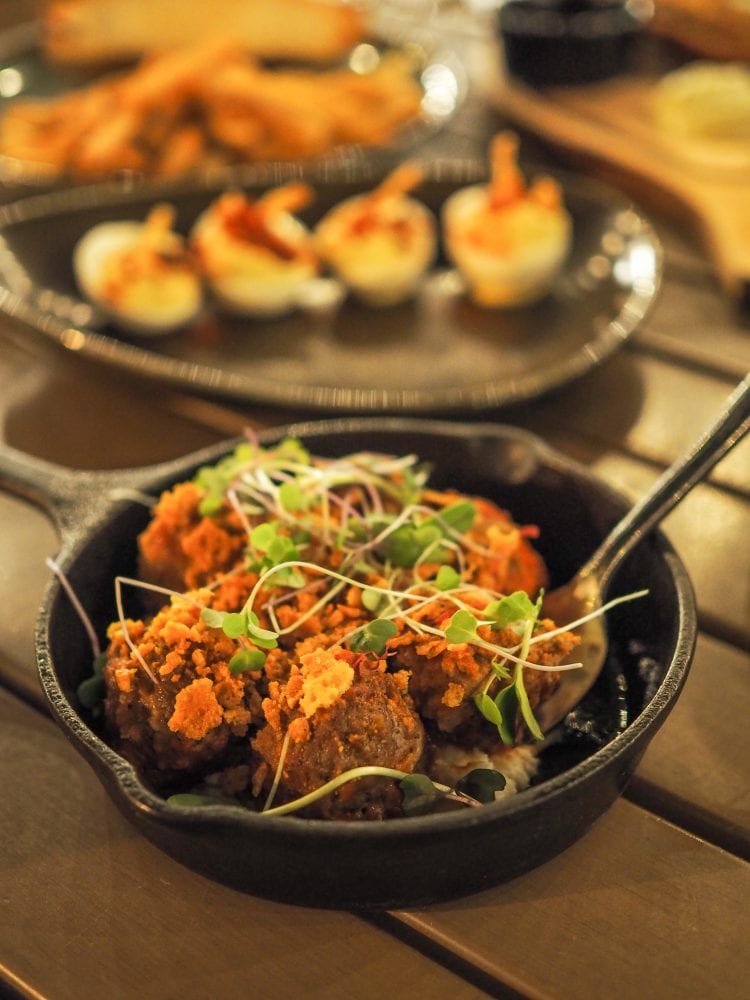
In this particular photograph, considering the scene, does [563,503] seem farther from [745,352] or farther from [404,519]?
[745,352]

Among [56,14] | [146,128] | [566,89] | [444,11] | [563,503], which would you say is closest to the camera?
[563,503]

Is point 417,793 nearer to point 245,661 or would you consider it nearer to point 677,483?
point 245,661

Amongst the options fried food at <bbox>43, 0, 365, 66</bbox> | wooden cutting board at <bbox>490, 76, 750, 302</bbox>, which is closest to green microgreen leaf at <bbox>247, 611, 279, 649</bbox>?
wooden cutting board at <bbox>490, 76, 750, 302</bbox>

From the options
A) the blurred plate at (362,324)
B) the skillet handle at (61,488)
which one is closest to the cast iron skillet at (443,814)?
the skillet handle at (61,488)

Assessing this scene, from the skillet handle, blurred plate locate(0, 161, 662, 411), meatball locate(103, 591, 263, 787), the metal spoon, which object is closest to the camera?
meatball locate(103, 591, 263, 787)

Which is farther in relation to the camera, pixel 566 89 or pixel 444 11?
pixel 444 11

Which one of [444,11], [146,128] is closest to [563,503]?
[146,128]

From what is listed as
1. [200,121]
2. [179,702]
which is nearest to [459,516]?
[179,702]

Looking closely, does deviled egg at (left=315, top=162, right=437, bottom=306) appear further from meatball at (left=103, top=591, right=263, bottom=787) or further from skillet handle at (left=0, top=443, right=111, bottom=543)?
meatball at (left=103, top=591, right=263, bottom=787)
